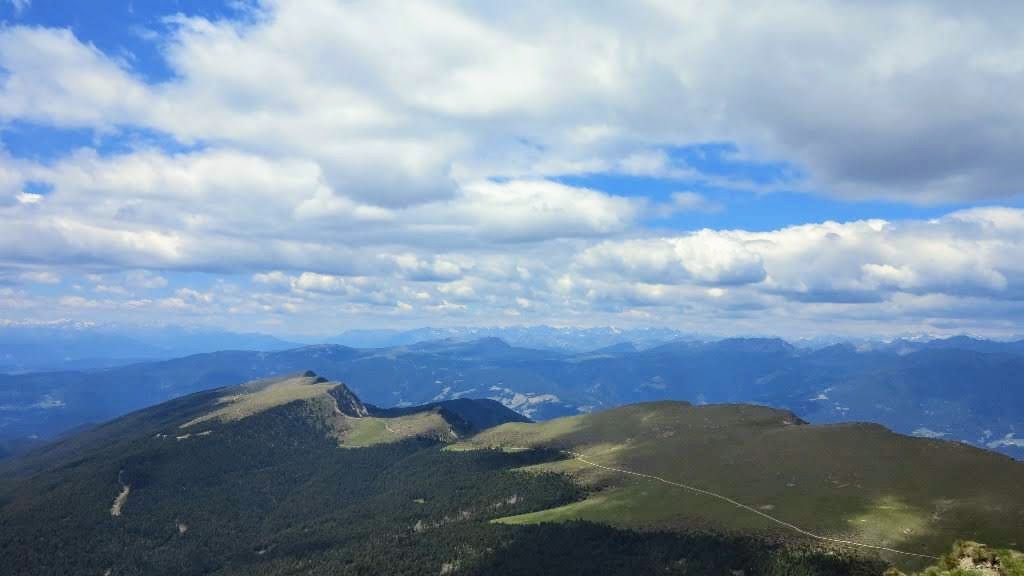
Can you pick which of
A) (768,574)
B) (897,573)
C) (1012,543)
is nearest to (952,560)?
(897,573)

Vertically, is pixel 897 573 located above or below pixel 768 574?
above

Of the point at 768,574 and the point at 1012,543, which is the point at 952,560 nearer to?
the point at 768,574

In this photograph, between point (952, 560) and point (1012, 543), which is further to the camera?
point (1012, 543)

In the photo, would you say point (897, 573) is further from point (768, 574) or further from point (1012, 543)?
point (1012, 543)

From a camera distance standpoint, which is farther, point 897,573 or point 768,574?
point 768,574

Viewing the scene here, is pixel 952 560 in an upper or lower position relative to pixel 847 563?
upper

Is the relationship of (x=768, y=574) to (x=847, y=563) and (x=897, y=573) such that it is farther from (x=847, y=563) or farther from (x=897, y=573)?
(x=897, y=573)

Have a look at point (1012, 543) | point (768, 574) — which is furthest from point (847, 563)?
point (1012, 543)

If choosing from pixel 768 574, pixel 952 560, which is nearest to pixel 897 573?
pixel 952 560
